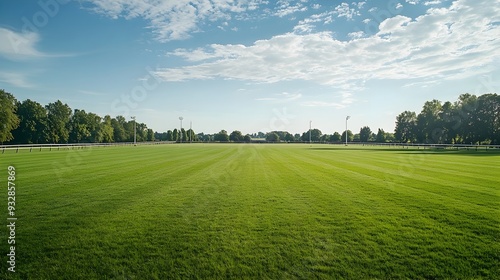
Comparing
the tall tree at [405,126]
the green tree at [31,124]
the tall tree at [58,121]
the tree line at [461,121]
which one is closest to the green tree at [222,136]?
the tall tree at [58,121]

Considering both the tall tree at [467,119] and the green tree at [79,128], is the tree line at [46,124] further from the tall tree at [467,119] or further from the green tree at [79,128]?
the tall tree at [467,119]

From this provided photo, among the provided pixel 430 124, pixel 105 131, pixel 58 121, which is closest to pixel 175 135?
pixel 105 131

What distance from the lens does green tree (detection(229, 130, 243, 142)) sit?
184125 millimetres

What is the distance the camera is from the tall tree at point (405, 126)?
122188mm

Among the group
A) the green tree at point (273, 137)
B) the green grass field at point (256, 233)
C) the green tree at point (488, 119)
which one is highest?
the green tree at point (488, 119)

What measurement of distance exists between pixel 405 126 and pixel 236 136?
98.4 metres

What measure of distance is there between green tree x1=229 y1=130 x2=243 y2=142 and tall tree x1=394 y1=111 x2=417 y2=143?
92.2m

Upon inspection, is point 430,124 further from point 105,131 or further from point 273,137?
point 105,131

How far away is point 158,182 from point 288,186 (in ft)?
22.3

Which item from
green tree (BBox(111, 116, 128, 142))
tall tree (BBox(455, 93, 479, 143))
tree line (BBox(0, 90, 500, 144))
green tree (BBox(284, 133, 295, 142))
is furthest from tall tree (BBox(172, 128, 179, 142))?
tall tree (BBox(455, 93, 479, 143))

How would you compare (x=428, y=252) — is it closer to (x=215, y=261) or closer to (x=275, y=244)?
(x=275, y=244)

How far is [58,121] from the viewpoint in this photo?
→ 96438 mm

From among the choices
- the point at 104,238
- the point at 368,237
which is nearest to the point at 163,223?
the point at 104,238

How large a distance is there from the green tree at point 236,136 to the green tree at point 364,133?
243 feet
